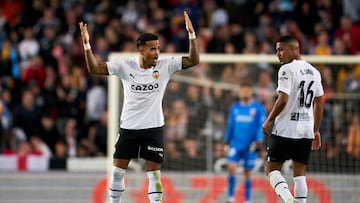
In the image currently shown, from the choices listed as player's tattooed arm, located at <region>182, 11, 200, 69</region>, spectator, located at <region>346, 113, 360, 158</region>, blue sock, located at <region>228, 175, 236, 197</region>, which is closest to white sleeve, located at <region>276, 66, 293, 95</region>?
player's tattooed arm, located at <region>182, 11, 200, 69</region>

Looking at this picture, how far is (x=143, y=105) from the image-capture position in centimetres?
1220

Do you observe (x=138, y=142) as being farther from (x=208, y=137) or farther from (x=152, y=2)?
(x=152, y=2)

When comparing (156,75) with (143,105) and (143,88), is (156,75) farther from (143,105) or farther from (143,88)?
(143,105)

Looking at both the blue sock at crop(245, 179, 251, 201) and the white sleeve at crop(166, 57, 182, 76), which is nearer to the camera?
the white sleeve at crop(166, 57, 182, 76)

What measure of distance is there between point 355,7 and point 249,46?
3.12m

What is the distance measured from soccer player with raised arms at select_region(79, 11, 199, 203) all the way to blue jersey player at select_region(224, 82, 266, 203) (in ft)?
13.7

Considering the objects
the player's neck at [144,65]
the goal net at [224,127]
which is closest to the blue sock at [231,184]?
the goal net at [224,127]

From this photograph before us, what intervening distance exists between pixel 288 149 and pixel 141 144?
1.71 m

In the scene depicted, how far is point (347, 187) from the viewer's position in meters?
17.1

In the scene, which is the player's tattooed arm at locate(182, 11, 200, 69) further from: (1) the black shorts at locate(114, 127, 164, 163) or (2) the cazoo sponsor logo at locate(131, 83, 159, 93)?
(1) the black shorts at locate(114, 127, 164, 163)

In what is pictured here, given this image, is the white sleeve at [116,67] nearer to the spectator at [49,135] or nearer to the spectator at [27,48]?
the spectator at [49,135]

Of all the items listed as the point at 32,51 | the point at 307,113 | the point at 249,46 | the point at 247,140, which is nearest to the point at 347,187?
the point at 247,140

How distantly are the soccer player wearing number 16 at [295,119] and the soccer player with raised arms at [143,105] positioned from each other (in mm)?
1103

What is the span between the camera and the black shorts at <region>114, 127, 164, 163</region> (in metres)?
12.2
